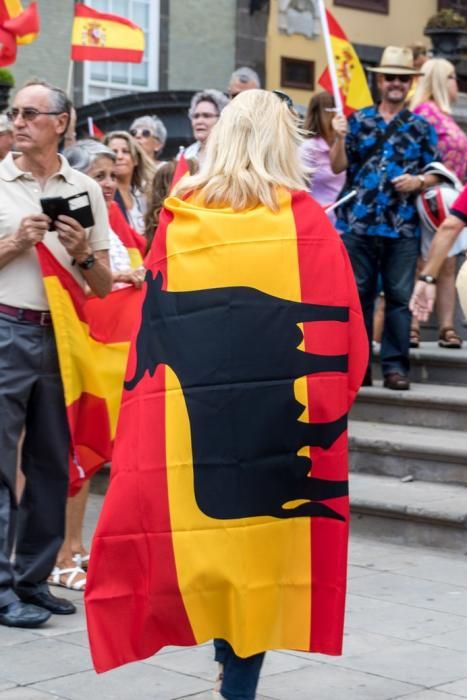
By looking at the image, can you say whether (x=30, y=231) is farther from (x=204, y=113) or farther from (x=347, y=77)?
(x=347, y=77)

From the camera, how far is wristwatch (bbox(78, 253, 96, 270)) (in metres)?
6.45

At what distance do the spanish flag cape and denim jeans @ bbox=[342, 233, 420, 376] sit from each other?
4.51 m

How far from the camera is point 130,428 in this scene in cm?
512

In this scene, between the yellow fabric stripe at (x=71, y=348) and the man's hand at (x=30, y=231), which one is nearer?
the man's hand at (x=30, y=231)

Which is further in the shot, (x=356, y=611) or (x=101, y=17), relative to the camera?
(x=101, y=17)

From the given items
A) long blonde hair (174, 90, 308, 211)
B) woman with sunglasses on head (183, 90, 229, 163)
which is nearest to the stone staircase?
woman with sunglasses on head (183, 90, 229, 163)

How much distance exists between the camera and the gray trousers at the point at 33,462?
6355mm

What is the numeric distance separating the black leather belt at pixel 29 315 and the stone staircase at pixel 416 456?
2.39 m

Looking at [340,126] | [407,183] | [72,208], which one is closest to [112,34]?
[340,126]

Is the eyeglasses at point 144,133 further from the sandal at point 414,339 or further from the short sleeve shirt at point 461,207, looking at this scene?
the short sleeve shirt at point 461,207

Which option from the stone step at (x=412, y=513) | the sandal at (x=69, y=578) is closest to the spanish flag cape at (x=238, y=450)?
the sandal at (x=69, y=578)

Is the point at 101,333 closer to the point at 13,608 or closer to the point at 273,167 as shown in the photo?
the point at 13,608

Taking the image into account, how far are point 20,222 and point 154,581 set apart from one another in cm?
188

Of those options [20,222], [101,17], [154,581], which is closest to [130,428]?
[154,581]
